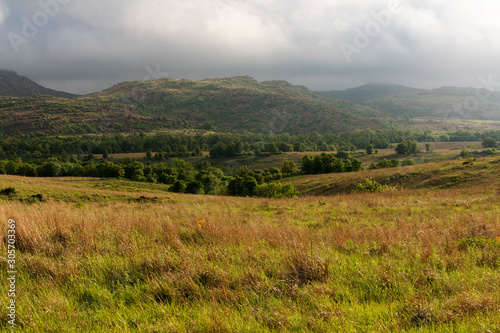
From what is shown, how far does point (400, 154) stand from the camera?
4776 inches

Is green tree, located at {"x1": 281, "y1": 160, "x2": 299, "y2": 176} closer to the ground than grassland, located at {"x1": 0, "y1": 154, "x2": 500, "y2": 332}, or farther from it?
closer to the ground

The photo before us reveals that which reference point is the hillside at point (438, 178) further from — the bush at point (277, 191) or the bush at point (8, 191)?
the bush at point (8, 191)

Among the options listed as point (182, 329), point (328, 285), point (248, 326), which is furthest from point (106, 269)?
point (328, 285)

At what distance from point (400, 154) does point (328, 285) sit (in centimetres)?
13454

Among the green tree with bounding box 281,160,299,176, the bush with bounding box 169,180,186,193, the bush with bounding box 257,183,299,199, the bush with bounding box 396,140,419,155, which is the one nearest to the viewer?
the bush with bounding box 257,183,299,199

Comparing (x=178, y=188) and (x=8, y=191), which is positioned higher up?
(x=8, y=191)

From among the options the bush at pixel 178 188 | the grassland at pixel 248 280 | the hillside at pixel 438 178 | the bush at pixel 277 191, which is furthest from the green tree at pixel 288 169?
the grassland at pixel 248 280

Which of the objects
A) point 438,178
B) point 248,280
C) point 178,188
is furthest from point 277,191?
point 248,280

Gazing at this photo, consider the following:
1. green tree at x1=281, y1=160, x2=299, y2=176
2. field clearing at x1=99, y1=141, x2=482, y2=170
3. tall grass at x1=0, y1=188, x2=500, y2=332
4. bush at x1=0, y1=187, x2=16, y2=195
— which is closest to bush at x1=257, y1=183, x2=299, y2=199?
bush at x1=0, y1=187, x2=16, y2=195

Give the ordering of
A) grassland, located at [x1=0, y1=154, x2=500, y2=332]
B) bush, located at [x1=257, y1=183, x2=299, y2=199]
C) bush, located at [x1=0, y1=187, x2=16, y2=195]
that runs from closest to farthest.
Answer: grassland, located at [x1=0, y1=154, x2=500, y2=332], bush, located at [x1=0, y1=187, x2=16, y2=195], bush, located at [x1=257, y1=183, x2=299, y2=199]

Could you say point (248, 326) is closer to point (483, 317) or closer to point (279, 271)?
point (279, 271)

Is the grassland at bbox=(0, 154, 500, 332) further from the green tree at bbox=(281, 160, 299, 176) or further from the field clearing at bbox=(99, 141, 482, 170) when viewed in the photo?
the field clearing at bbox=(99, 141, 482, 170)

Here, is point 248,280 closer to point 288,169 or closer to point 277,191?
point 277,191

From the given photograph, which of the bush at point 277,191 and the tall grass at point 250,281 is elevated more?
the tall grass at point 250,281
